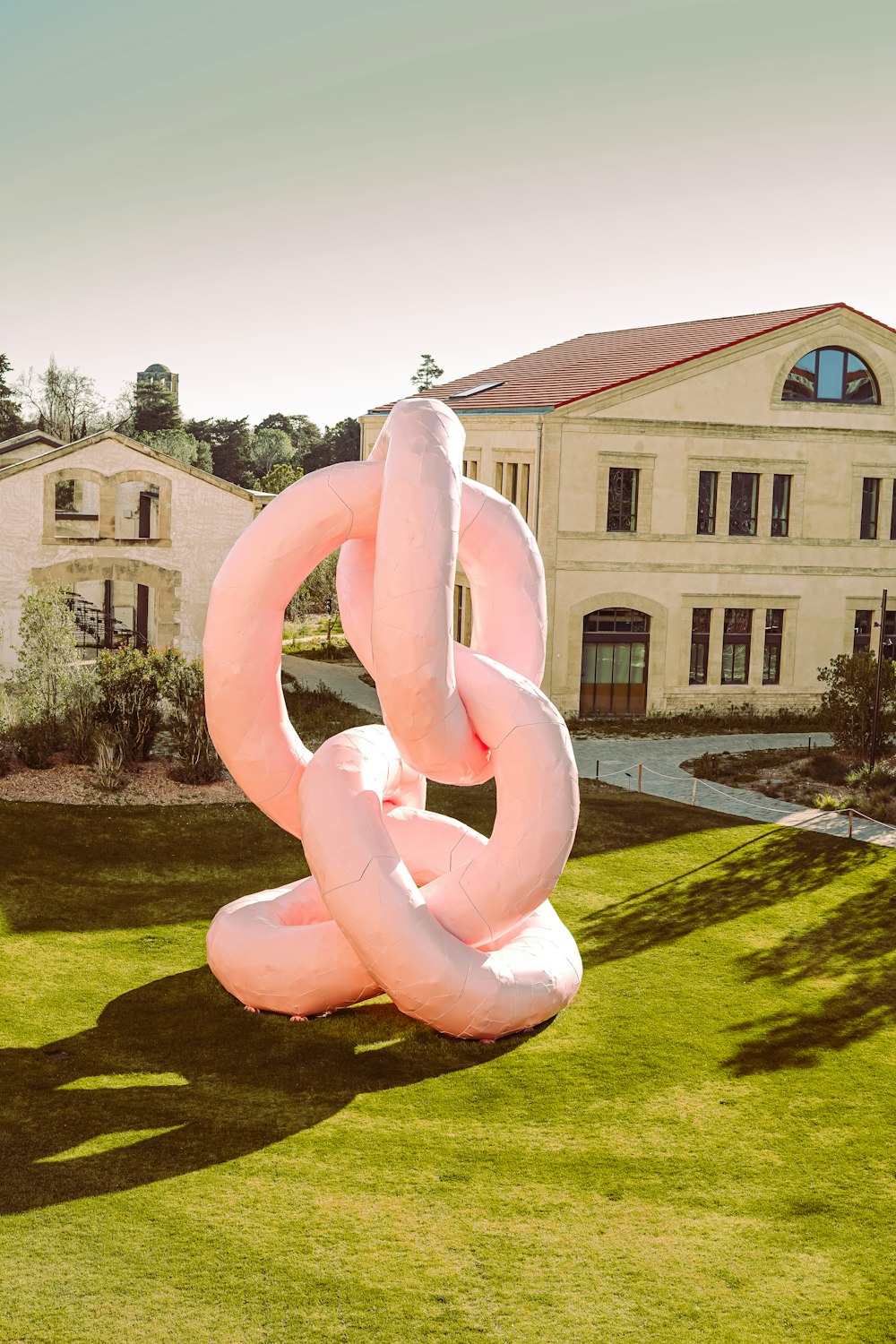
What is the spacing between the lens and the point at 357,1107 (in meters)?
12.2

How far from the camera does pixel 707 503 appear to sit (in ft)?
123

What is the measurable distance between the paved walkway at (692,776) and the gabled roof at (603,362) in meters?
9.51

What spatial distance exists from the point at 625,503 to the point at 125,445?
536 inches

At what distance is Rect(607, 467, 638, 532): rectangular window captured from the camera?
1442 inches

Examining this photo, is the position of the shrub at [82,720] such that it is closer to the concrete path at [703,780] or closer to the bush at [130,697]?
the bush at [130,697]

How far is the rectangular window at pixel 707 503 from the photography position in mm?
37312

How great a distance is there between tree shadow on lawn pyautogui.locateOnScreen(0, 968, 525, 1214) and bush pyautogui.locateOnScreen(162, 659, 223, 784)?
884 centimetres

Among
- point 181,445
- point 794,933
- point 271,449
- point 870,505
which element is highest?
point 271,449

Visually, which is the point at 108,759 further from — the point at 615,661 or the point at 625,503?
the point at 625,503

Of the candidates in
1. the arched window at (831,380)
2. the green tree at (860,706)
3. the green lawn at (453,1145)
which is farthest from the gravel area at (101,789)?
the arched window at (831,380)

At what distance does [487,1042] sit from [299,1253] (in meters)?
4.24

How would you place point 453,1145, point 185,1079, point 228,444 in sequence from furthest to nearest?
point 228,444 → point 185,1079 → point 453,1145

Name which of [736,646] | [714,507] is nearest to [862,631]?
[736,646]

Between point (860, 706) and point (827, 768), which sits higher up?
point (860, 706)
